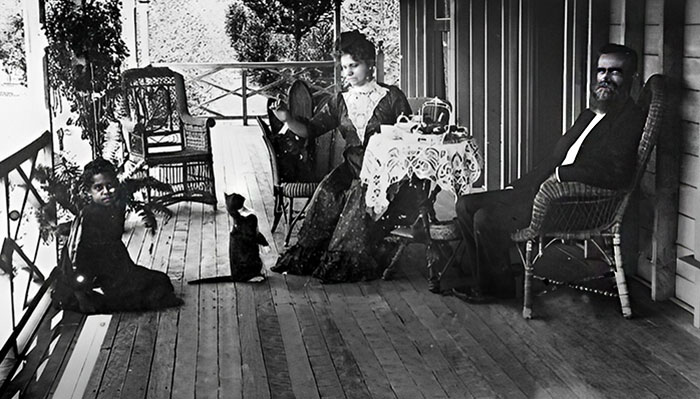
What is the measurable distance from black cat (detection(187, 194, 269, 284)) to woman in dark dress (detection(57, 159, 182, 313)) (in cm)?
49

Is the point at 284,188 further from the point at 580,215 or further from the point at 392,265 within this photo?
the point at 580,215

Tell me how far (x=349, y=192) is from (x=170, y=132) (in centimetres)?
260

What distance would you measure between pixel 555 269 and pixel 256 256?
1.54m

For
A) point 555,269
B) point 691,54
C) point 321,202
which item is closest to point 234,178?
point 321,202

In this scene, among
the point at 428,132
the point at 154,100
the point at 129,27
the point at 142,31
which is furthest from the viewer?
the point at 142,31

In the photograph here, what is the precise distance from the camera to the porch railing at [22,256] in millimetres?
3812

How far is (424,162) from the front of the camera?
466 centimetres

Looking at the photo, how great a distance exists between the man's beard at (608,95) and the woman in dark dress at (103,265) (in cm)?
216

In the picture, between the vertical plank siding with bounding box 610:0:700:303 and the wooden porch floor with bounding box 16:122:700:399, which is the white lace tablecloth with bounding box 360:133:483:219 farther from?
the vertical plank siding with bounding box 610:0:700:303

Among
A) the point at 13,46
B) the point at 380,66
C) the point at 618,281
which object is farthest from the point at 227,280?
the point at 380,66

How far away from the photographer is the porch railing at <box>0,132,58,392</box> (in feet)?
12.5

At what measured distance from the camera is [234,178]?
8.52 metres

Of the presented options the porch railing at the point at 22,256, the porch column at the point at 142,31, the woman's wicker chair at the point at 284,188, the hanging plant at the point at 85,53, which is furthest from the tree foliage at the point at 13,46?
the porch column at the point at 142,31

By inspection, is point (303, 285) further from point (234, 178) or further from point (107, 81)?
point (234, 178)
